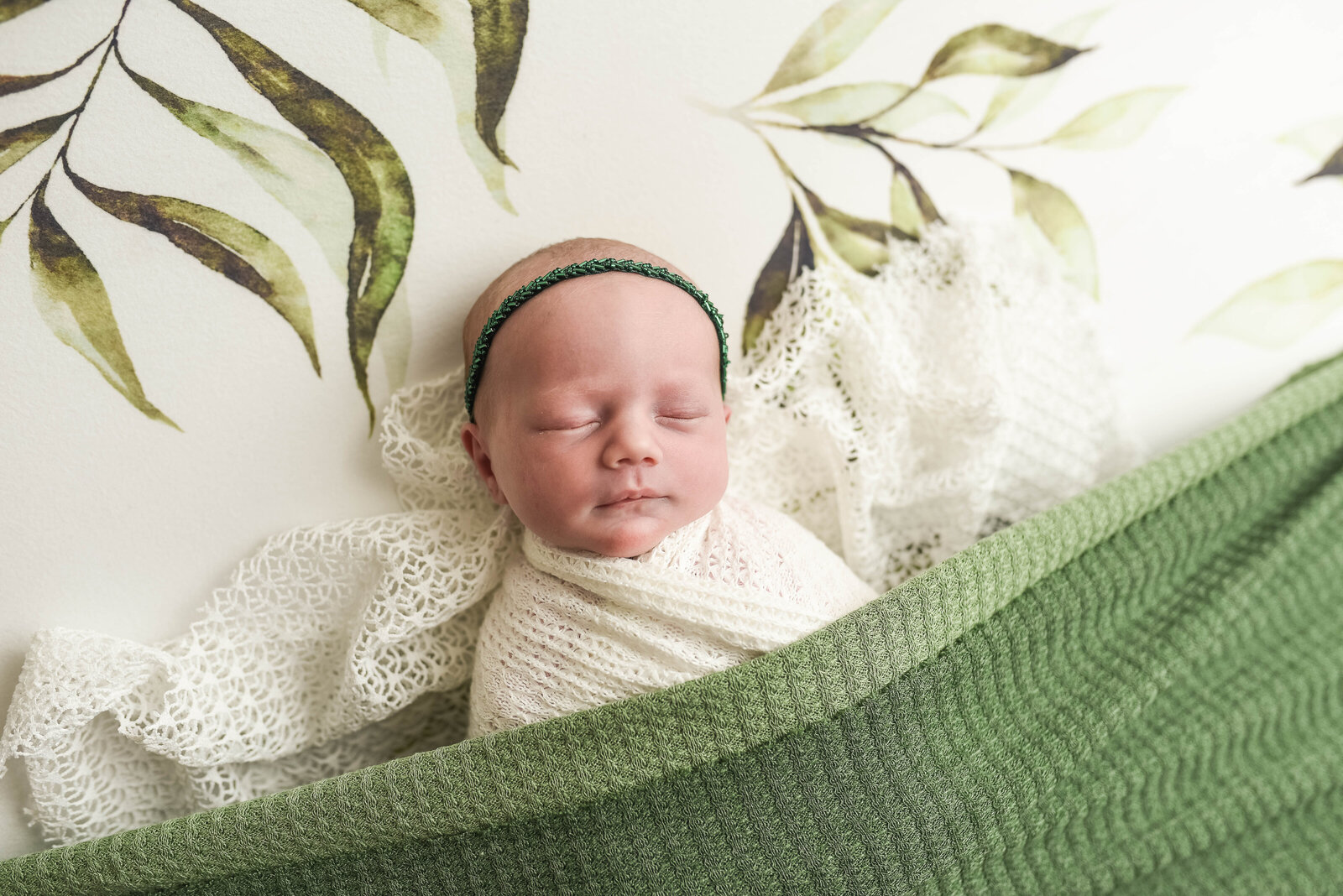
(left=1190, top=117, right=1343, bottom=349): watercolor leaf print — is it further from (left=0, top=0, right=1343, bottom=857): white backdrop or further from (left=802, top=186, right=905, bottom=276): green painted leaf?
(left=802, top=186, right=905, bottom=276): green painted leaf

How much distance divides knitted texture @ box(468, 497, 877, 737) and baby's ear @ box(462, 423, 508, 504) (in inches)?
2.1

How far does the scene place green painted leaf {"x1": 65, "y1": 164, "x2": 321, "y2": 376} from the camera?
2.38ft

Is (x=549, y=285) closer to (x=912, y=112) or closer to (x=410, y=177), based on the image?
(x=410, y=177)

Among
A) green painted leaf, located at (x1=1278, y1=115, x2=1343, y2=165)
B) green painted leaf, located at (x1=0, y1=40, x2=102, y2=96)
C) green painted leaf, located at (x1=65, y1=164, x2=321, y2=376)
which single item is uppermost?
green painted leaf, located at (x1=1278, y1=115, x2=1343, y2=165)

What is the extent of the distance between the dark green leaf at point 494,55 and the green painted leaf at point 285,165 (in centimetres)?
14

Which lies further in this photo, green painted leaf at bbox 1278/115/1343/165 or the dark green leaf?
green painted leaf at bbox 1278/115/1343/165

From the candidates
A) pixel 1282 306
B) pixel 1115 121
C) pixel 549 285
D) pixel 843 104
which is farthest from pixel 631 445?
pixel 1282 306

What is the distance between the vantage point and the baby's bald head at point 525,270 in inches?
30.0

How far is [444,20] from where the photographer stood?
758mm

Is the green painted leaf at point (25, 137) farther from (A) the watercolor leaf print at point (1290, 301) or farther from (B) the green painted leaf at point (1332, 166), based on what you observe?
(B) the green painted leaf at point (1332, 166)

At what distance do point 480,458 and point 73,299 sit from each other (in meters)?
0.35

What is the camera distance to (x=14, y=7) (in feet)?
2.21

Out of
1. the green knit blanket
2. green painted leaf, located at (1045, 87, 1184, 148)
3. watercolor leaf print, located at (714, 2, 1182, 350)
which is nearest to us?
the green knit blanket

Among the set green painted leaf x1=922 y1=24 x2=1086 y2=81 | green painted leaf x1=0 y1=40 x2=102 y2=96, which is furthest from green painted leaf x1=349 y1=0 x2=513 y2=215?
green painted leaf x1=922 y1=24 x2=1086 y2=81
